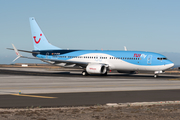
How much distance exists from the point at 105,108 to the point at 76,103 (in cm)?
237

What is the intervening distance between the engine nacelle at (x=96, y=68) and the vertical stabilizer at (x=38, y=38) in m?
11.7

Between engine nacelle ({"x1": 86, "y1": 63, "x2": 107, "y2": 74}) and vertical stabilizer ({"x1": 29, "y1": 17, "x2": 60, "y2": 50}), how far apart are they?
38.3 ft

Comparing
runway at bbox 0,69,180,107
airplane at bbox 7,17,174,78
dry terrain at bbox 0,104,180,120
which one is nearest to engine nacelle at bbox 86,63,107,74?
airplane at bbox 7,17,174,78

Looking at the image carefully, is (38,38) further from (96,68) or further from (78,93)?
(78,93)

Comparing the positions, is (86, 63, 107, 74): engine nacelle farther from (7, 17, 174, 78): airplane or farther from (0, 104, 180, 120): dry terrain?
(0, 104, 180, 120): dry terrain

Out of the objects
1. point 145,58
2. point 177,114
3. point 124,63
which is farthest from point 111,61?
point 177,114

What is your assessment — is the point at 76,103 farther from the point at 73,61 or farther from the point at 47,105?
the point at 73,61

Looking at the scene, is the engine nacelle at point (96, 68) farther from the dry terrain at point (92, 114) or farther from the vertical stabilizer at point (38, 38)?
the dry terrain at point (92, 114)

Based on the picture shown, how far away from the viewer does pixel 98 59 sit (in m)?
47.1

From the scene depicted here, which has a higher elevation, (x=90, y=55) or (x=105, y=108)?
(x=90, y=55)

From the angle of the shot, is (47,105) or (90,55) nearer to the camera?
(47,105)

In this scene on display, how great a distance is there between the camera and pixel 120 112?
475 inches

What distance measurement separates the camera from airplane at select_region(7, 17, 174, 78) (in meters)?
42.8

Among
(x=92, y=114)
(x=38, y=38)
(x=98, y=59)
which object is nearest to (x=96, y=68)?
(x=98, y=59)
